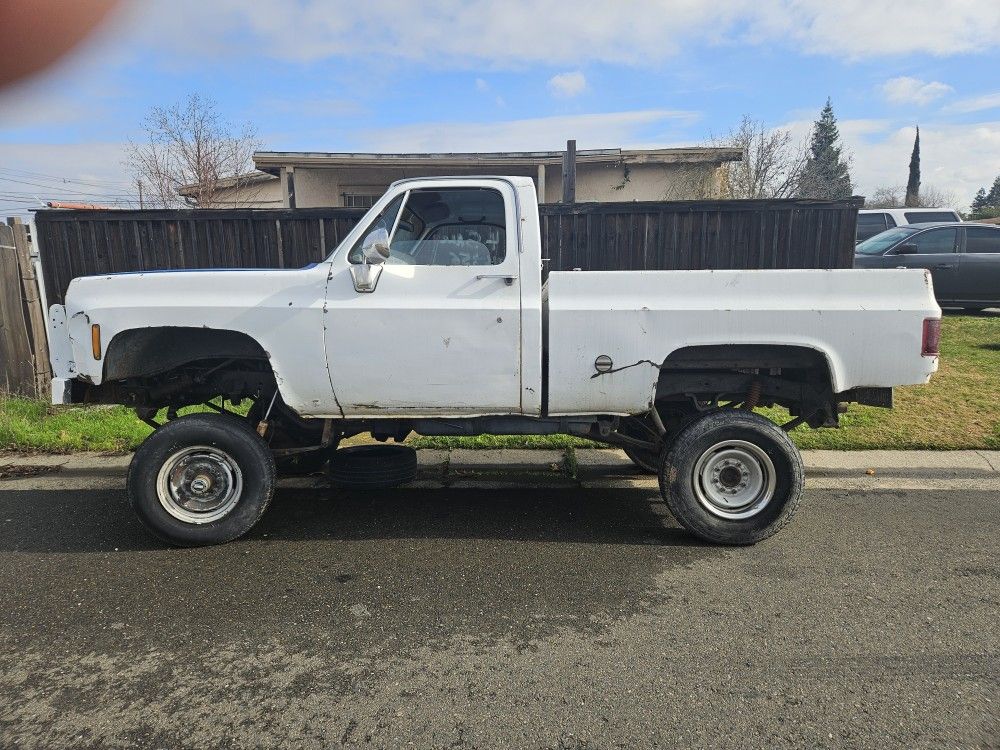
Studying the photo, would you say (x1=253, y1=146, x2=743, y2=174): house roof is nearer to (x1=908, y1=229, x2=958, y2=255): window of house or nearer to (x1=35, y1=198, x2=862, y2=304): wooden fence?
(x1=908, y1=229, x2=958, y2=255): window of house

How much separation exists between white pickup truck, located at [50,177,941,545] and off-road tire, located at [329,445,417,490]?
0.47 m

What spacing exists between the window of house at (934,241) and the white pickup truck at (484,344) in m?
8.86

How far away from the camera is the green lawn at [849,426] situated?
6.41m

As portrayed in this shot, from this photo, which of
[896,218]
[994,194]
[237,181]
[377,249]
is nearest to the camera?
[377,249]

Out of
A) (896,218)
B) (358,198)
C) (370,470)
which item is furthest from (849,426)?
(358,198)

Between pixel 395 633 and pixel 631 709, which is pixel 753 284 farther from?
pixel 395 633

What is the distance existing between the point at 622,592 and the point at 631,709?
1043 mm

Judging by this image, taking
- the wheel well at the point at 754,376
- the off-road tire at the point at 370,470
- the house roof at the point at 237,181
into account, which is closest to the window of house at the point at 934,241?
the wheel well at the point at 754,376

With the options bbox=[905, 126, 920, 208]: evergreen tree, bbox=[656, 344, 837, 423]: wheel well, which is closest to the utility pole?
bbox=[656, 344, 837, 423]: wheel well

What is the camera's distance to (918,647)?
315 centimetres

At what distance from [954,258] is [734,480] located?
9.61 meters

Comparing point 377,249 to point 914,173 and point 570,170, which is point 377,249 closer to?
point 570,170

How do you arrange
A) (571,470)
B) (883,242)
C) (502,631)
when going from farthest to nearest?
(883,242), (571,470), (502,631)

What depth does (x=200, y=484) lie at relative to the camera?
174 inches
